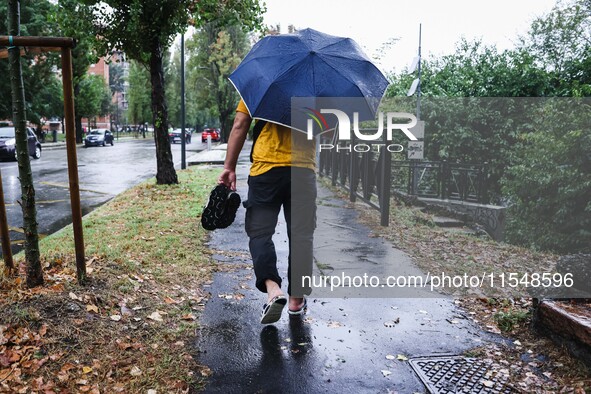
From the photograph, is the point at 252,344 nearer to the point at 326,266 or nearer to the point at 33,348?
the point at 33,348

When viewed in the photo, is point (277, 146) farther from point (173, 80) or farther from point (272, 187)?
point (173, 80)

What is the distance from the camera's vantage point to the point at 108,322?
344 centimetres

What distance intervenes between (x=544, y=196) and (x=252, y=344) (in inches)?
224

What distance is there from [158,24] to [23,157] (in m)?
7.93

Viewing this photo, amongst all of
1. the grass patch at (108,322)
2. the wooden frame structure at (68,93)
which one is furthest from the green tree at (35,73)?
the wooden frame structure at (68,93)

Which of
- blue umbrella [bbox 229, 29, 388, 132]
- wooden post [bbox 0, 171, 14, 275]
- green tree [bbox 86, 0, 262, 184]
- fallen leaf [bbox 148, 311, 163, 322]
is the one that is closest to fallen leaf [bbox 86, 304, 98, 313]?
fallen leaf [bbox 148, 311, 163, 322]

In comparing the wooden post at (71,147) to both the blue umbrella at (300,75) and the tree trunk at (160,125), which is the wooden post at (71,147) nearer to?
the blue umbrella at (300,75)

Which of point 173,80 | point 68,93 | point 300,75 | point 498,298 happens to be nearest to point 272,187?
point 300,75

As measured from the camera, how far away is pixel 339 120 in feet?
11.6

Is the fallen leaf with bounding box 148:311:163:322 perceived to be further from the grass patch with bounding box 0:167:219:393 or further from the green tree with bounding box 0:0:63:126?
the green tree with bounding box 0:0:63:126

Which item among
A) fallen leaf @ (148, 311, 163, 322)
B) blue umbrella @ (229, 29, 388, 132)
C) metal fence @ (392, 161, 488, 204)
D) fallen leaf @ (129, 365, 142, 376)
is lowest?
fallen leaf @ (129, 365, 142, 376)

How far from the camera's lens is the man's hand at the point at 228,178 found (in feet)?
11.9

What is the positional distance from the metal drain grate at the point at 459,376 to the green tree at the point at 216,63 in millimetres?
40446

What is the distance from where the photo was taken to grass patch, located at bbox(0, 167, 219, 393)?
283cm
